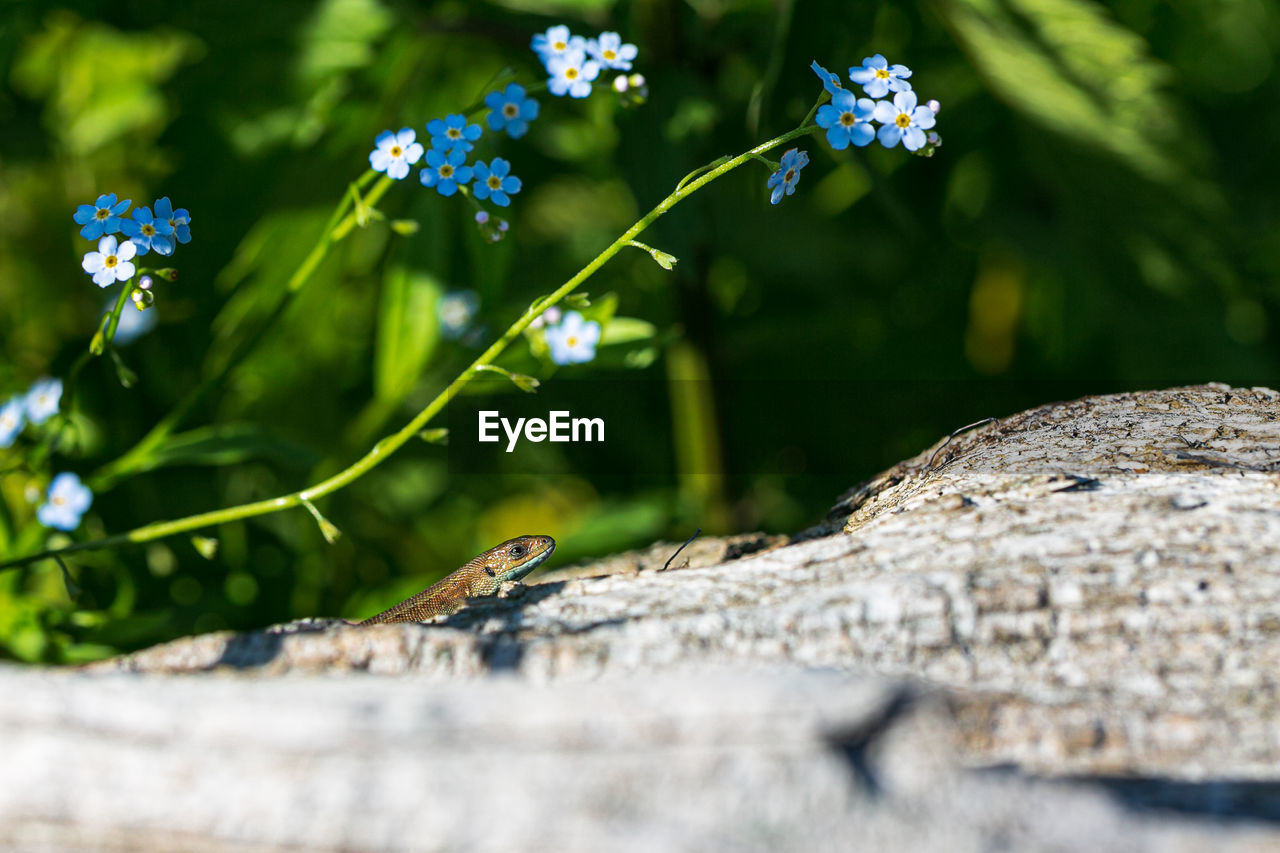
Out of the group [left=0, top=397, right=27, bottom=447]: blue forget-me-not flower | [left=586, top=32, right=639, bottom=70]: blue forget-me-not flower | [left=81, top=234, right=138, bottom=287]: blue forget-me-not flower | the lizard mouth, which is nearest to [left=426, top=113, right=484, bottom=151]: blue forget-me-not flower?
[left=586, top=32, right=639, bottom=70]: blue forget-me-not flower

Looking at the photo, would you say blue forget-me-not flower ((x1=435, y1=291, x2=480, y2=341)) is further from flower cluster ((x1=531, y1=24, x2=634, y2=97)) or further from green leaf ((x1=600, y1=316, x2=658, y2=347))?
flower cluster ((x1=531, y1=24, x2=634, y2=97))

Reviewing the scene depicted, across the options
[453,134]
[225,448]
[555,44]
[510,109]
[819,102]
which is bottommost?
[225,448]

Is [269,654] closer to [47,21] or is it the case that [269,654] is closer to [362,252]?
[362,252]

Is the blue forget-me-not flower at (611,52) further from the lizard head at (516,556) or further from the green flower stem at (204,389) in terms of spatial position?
the lizard head at (516,556)

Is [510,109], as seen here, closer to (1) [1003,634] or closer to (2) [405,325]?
(2) [405,325]

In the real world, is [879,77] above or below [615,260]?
below

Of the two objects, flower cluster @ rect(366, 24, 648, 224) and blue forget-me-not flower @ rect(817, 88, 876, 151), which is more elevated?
flower cluster @ rect(366, 24, 648, 224)

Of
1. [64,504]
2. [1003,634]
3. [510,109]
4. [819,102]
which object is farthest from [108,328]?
[1003,634]
